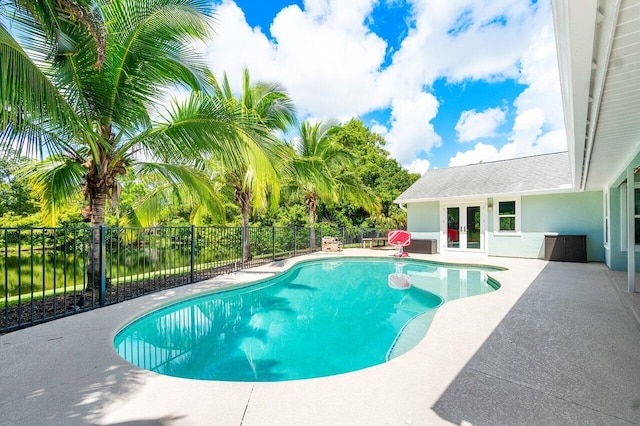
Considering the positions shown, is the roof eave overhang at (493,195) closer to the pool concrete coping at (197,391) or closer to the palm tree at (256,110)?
the palm tree at (256,110)

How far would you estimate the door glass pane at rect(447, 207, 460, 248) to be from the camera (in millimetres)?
14927

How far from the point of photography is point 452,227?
16141 millimetres

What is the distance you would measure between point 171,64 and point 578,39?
20.3 ft

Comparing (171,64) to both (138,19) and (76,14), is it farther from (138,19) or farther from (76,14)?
(76,14)

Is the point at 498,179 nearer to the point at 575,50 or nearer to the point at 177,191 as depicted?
the point at 575,50

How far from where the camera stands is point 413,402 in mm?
2336

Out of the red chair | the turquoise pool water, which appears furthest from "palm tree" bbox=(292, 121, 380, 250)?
the turquoise pool water

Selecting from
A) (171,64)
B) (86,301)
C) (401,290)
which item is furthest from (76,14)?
(401,290)

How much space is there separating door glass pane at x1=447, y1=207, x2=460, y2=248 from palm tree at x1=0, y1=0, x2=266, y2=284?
40.1 ft

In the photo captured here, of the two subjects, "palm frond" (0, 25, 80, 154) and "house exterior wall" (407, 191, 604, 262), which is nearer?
"palm frond" (0, 25, 80, 154)

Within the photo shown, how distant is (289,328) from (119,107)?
17.1 feet

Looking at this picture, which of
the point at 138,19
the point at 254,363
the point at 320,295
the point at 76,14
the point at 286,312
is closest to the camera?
the point at 76,14

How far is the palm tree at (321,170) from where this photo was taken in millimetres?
12352

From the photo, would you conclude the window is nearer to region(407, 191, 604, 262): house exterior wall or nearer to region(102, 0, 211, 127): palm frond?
region(407, 191, 604, 262): house exterior wall
